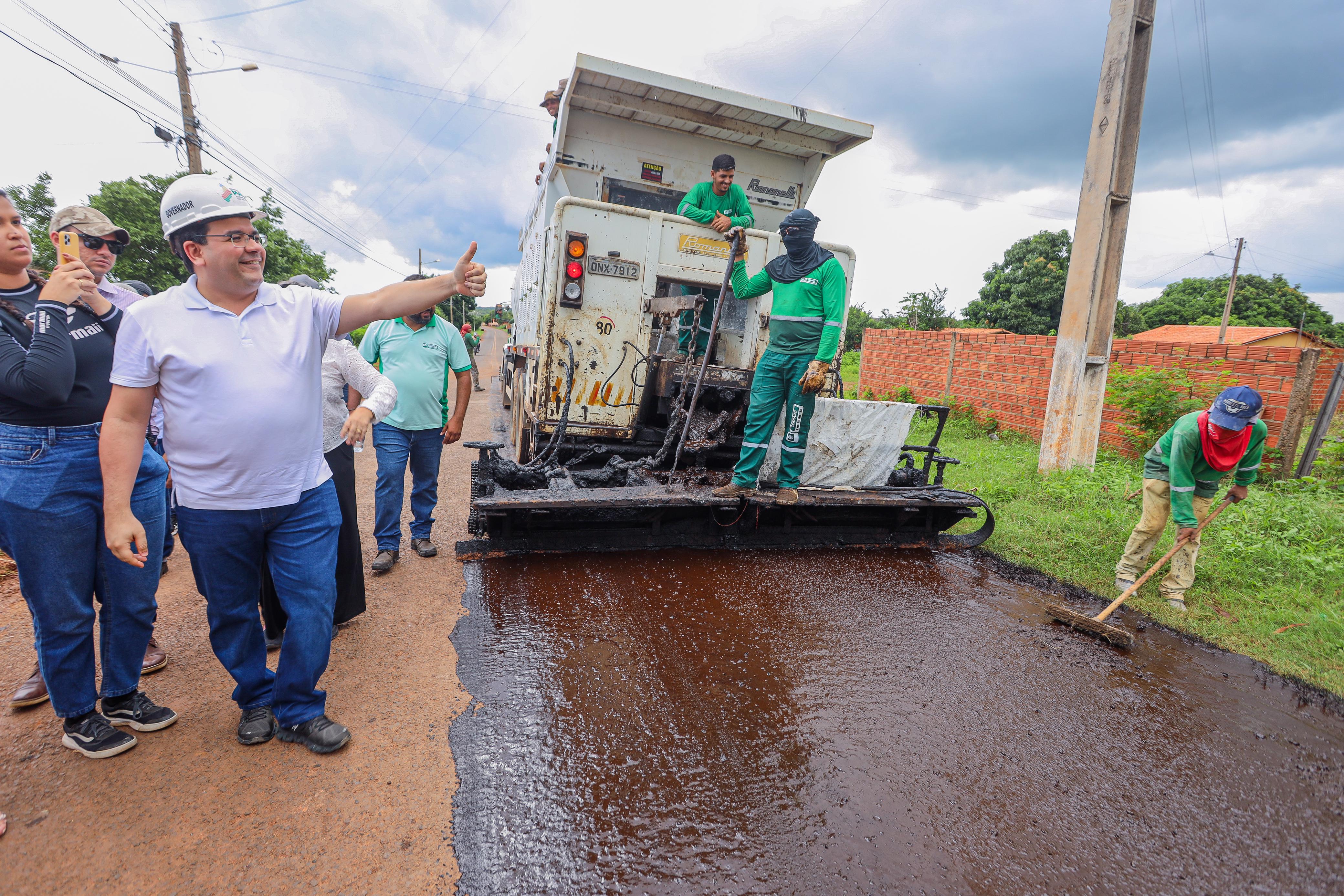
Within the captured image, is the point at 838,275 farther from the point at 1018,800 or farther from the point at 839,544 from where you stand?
the point at 1018,800

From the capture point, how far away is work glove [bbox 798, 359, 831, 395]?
397cm

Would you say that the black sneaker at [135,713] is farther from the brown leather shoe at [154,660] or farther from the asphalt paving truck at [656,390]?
the asphalt paving truck at [656,390]

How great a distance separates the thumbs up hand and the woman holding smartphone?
116 centimetres

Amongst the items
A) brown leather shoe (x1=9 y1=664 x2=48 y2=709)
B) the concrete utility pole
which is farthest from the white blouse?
the concrete utility pole

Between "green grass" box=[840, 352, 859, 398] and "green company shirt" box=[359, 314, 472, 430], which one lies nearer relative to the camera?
"green company shirt" box=[359, 314, 472, 430]

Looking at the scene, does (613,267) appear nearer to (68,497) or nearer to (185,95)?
(68,497)

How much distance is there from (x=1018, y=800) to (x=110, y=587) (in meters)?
3.30

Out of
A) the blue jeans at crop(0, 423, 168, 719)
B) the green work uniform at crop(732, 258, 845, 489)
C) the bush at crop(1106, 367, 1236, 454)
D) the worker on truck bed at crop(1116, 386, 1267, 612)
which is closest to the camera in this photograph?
the blue jeans at crop(0, 423, 168, 719)

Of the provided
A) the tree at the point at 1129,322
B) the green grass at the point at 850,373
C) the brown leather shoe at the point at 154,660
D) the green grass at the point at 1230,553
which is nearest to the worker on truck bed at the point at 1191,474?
the green grass at the point at 1230,553

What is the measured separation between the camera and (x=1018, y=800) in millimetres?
2154

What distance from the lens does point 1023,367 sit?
30.3 ft

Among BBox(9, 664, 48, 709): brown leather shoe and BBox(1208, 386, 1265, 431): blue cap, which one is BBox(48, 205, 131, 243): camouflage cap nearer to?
BBox(9, 664, 48, 709): brown leather shoe

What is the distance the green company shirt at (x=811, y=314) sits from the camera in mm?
4035

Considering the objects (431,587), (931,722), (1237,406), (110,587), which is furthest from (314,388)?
(1237,406)
